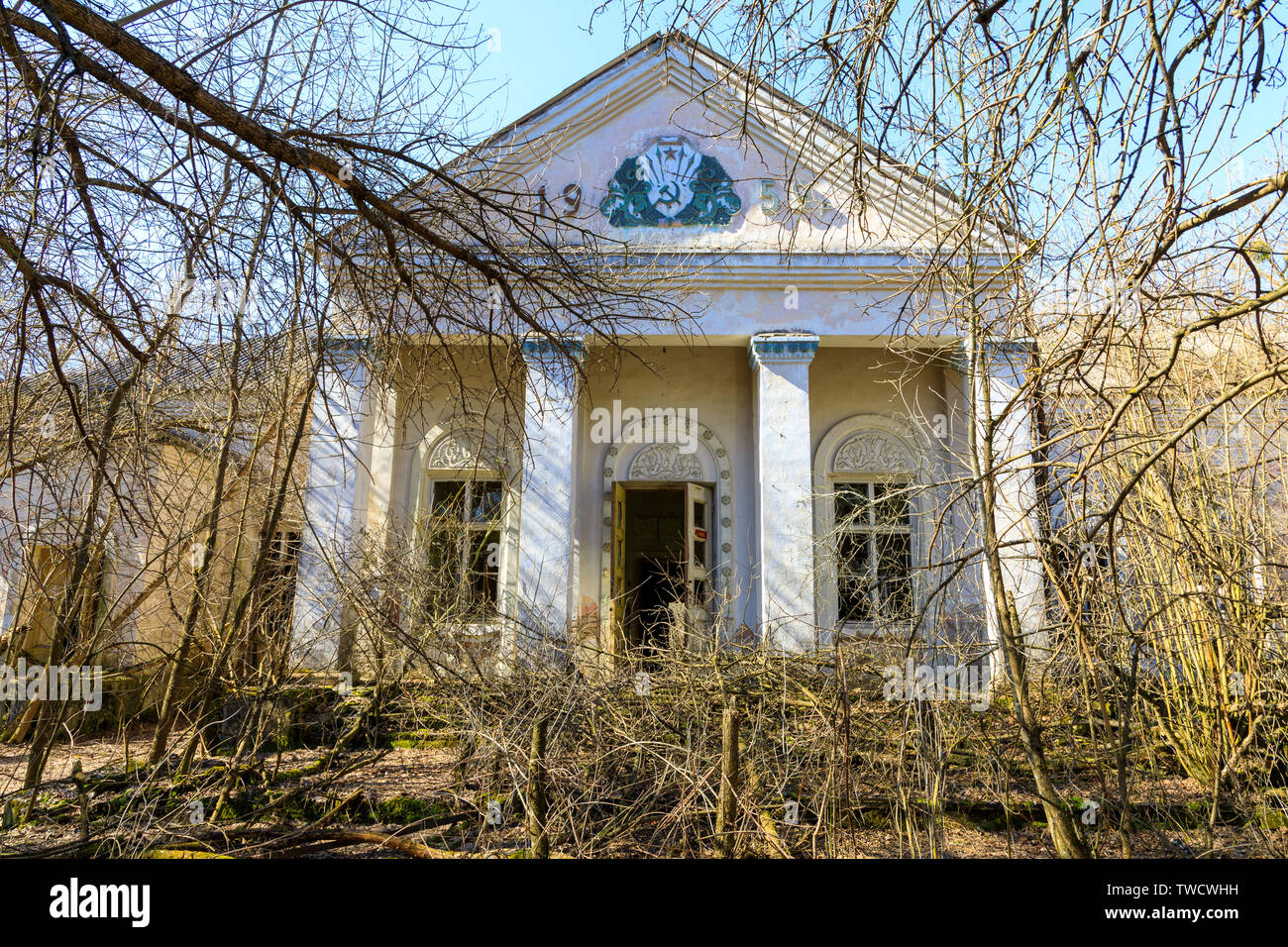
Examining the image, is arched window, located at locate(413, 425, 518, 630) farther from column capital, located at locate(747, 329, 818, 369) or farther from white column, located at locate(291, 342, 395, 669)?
column capital, located at locate(747, 329, 818, 369)

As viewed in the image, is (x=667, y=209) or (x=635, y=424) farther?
(x=635, y=424)

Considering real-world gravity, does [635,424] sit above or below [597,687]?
above

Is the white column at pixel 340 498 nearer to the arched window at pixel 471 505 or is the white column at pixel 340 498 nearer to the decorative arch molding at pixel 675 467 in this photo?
the arched window at pixel 471 505

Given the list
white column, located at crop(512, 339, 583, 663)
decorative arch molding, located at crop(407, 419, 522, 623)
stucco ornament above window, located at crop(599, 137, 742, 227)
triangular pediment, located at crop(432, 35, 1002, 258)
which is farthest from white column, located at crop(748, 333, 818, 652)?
decorative arch molding, located at crop(407, 419, 522, 623)

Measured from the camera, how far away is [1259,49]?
7.88 ft

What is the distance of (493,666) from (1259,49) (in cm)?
485

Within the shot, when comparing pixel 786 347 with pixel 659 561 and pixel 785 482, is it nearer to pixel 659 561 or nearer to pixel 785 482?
pixel 785 482

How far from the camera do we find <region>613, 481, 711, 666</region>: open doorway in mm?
6719

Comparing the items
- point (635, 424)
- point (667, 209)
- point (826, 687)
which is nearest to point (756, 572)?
point (635, 424)
